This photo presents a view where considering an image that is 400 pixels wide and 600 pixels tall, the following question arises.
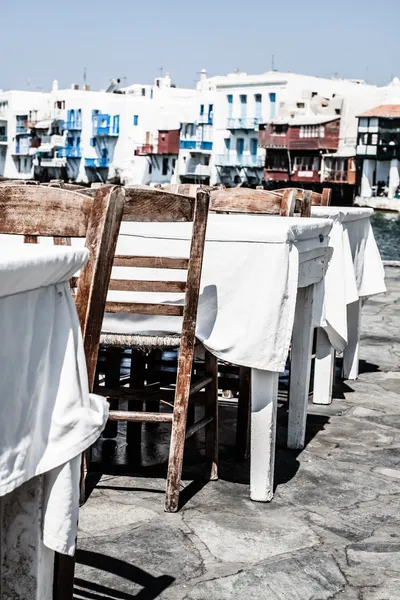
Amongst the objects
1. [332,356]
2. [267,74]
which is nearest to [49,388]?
[332,356]

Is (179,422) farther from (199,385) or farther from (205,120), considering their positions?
(205,120)

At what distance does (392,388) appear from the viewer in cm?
602

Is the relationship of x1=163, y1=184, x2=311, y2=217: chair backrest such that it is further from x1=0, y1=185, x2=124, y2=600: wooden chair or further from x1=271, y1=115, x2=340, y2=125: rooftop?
x1=271, y1=115, x2=340, y2=125: rooftop

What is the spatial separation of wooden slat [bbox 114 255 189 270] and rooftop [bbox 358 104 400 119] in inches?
2679

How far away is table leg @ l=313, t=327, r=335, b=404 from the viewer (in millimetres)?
5391

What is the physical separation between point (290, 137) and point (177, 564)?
224ft

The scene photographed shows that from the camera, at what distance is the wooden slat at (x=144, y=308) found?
3.54 meters

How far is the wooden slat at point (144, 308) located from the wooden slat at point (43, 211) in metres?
1.10

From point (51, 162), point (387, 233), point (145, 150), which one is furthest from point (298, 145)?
point (51, 162)

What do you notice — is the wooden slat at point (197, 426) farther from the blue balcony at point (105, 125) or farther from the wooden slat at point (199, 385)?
the blue balcony at point (105, 125)

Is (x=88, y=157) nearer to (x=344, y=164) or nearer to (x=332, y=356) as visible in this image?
(x=344, y=164)

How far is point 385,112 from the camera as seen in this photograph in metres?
70.1

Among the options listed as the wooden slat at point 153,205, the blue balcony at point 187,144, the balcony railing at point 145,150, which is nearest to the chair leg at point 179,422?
the wooden slat at point 153,205

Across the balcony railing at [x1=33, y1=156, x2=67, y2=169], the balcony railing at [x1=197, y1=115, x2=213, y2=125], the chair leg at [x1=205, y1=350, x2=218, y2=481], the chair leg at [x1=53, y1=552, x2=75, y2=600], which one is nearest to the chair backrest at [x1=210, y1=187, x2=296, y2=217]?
the chair leg at [x1=205, y1=350, x2=218, y2=481]
